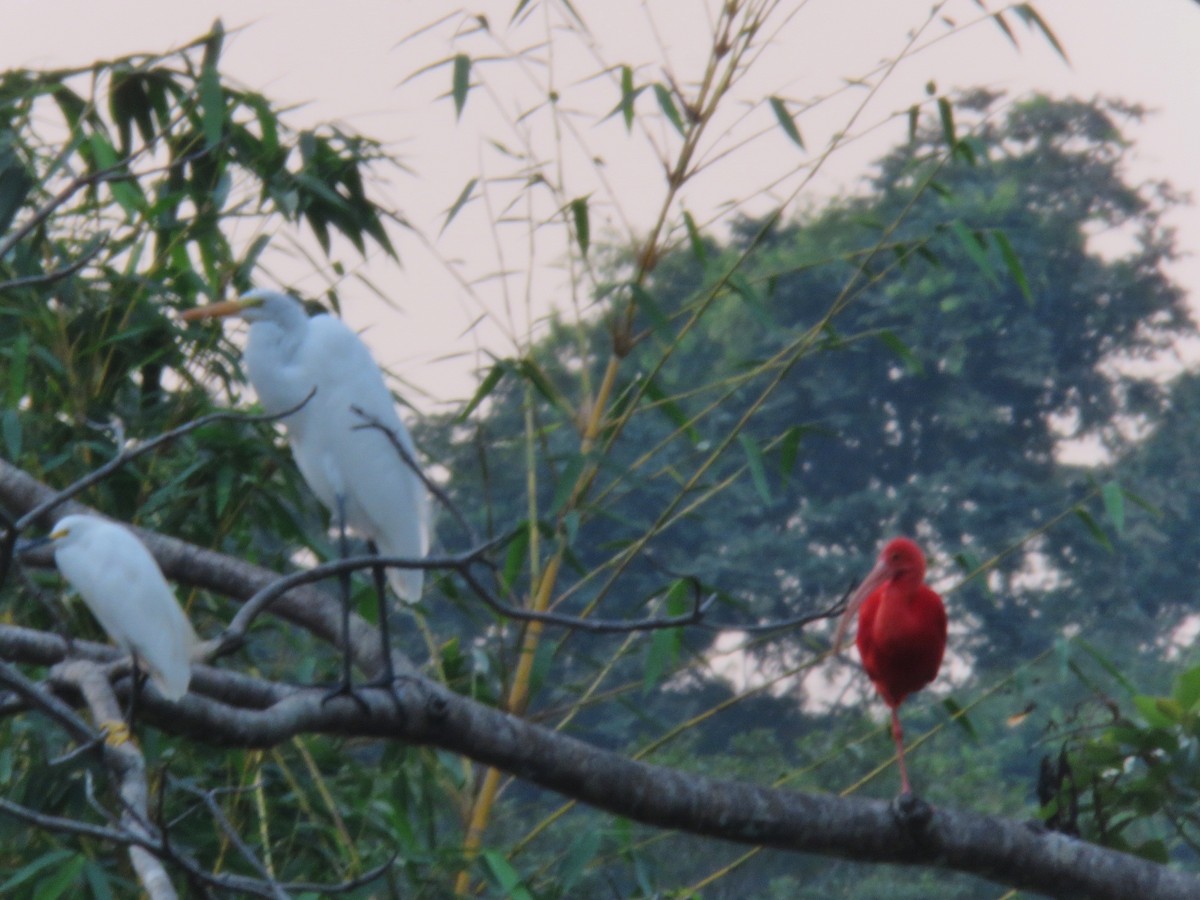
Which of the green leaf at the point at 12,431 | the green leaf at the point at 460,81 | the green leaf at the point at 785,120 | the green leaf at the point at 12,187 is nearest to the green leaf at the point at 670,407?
the green leaf at the point at 785,120

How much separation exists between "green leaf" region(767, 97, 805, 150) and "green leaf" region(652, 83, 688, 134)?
0.16m

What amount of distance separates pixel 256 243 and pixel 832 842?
4.71ft

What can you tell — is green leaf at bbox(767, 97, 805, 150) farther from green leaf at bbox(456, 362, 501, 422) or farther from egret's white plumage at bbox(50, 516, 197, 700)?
egret's white plumage at bbox(50, 516, 197, 700)

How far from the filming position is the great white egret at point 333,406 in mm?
2299

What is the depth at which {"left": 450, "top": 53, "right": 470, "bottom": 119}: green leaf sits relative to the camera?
2.84 metres

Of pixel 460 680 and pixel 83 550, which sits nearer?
pixel 83 550

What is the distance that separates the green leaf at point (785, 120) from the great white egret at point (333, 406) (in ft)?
2.82

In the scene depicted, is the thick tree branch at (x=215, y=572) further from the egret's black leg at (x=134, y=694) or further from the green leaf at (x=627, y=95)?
the green leaf at (x=627, y=95)

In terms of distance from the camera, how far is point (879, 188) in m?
14.2

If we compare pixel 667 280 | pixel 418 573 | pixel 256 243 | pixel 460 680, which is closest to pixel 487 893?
pixel 460 680

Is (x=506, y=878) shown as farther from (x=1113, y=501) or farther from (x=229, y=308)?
(x=1113, y=501)

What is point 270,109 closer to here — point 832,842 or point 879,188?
point 832,842

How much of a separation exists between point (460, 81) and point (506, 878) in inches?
51.4

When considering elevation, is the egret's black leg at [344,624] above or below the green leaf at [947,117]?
below
